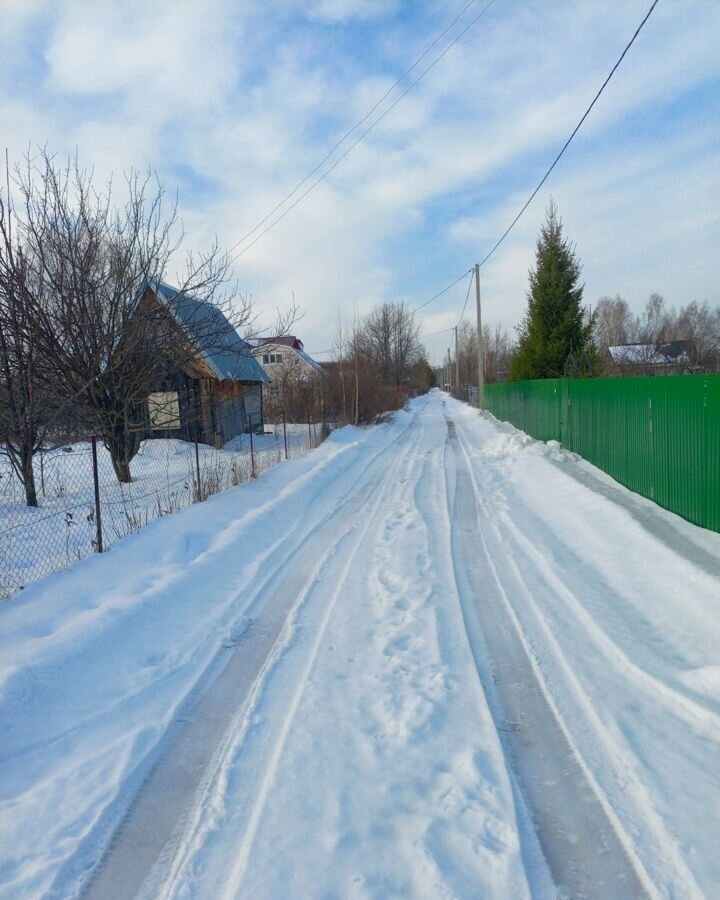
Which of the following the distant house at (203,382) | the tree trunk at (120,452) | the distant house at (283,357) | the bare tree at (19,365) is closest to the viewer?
the bare tree at (19,365)

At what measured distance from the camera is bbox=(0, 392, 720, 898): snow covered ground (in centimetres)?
257

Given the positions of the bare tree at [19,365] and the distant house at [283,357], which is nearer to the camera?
the bare tree at [19,365]

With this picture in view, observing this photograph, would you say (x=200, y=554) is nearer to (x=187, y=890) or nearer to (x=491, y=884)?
(x=187, y=890)

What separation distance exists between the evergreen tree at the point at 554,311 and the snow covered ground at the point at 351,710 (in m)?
18.3

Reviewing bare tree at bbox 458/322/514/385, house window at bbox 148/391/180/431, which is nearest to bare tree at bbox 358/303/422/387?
bare tree at bbox 458/322/514/385

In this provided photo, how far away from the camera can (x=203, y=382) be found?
21.2 meters

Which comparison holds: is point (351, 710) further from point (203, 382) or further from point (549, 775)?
point (203, 382)

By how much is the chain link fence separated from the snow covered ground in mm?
879

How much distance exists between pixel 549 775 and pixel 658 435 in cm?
669

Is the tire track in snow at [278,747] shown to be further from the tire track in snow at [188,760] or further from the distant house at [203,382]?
the distant house at [203,382]

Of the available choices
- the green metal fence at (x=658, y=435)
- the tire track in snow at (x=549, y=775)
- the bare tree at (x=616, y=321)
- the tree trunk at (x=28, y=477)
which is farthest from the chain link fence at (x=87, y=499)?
the bare tree at (x=616, y=321)

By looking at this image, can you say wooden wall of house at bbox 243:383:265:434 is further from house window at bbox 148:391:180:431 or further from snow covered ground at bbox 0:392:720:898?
snow covered ground at bbox 0:392:720:898

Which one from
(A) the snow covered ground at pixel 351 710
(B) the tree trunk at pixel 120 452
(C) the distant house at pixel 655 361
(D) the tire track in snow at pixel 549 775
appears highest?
(C) the distant house at pixel 655 361

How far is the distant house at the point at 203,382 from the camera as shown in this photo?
14.1 metres
